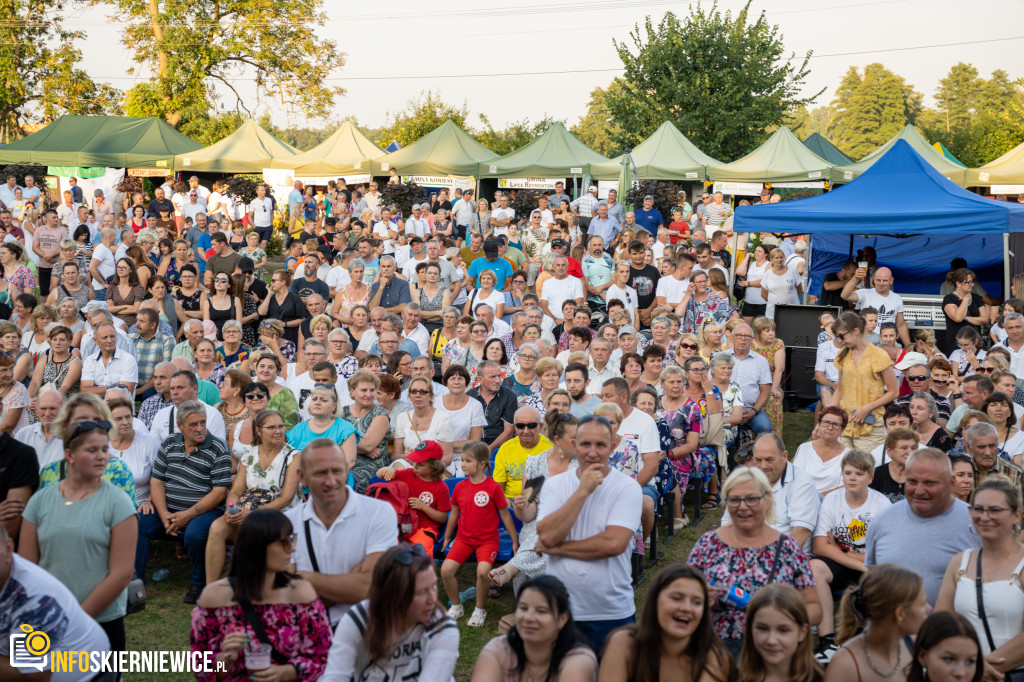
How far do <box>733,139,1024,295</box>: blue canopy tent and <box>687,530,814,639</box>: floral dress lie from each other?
805 cm

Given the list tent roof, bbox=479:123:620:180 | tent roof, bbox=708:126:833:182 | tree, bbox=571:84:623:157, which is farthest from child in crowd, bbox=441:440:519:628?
tree, bbox=571:84:623:157

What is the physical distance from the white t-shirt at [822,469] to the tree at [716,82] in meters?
30.8

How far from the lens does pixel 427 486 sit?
6.28 meters

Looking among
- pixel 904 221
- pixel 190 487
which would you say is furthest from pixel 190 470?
pixel 904 221

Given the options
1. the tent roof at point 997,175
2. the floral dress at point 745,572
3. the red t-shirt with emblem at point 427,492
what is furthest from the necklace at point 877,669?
the tent roof at point 997,175

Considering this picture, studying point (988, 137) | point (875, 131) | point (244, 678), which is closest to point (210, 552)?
point (244, 678)

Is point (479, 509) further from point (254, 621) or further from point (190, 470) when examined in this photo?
point (254, 621)

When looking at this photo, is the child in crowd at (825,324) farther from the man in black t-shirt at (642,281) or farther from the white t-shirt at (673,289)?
the man in black t-shirt at (642,281)

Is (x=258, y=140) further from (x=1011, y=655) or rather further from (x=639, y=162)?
A: (x=1011, y=655)

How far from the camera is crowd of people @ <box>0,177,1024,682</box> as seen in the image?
334 cm

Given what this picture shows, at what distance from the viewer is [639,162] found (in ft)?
77.0

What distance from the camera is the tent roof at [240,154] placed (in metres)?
24.8

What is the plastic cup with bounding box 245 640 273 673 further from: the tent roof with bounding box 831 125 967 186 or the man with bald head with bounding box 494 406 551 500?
the tent roof with bounding box 831 125 967 186

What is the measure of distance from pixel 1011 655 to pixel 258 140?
24.8 metres
